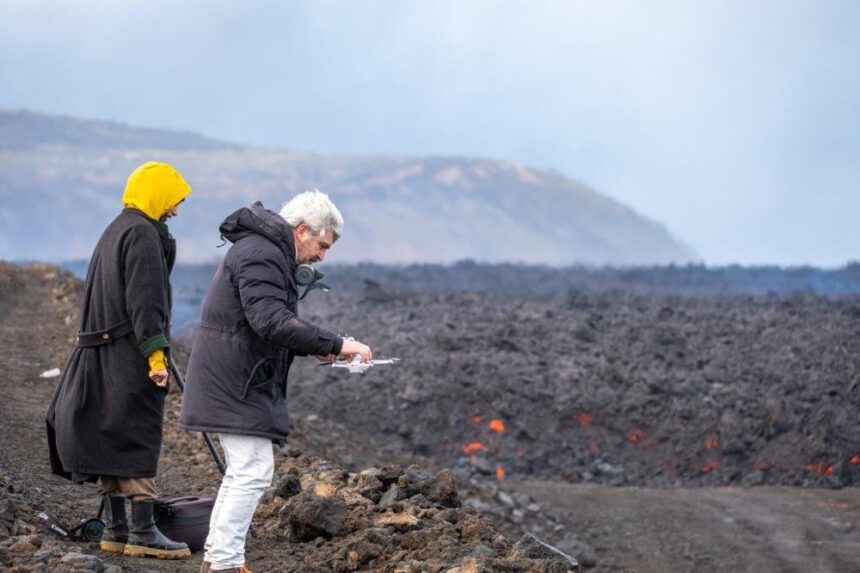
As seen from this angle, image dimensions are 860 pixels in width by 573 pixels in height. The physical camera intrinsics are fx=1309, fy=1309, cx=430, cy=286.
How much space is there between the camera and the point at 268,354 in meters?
6.21

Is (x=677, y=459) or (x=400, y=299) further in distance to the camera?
(x=400, y=299)

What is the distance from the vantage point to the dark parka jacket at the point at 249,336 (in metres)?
5.98

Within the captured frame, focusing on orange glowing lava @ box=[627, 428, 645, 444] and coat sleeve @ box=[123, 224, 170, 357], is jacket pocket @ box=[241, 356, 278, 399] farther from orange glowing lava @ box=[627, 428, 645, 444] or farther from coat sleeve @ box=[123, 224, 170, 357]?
orange glowing lava @ box=[627, 428, 645, 444]

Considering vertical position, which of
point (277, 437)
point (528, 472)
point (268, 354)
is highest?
point (268, 354)

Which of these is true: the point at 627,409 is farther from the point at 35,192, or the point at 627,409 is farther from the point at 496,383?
the point at 35,192

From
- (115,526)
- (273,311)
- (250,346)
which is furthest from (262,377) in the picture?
(115,526)

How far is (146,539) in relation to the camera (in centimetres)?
→ 720

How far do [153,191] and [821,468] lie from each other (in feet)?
36.2

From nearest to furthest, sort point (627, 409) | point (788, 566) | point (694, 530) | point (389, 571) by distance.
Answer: point (389, 571) → point (788, 566) → point (694, 530) → point (627, 409)

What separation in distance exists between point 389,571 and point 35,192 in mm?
72829

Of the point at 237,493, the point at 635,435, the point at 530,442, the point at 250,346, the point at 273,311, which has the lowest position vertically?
the point at 530,442

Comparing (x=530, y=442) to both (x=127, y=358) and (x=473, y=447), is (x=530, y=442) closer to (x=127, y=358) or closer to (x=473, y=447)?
(x=473, y=447)

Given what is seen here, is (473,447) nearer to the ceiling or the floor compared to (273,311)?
nearer to the floor

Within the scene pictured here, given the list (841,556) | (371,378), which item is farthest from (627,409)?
(841,556)
